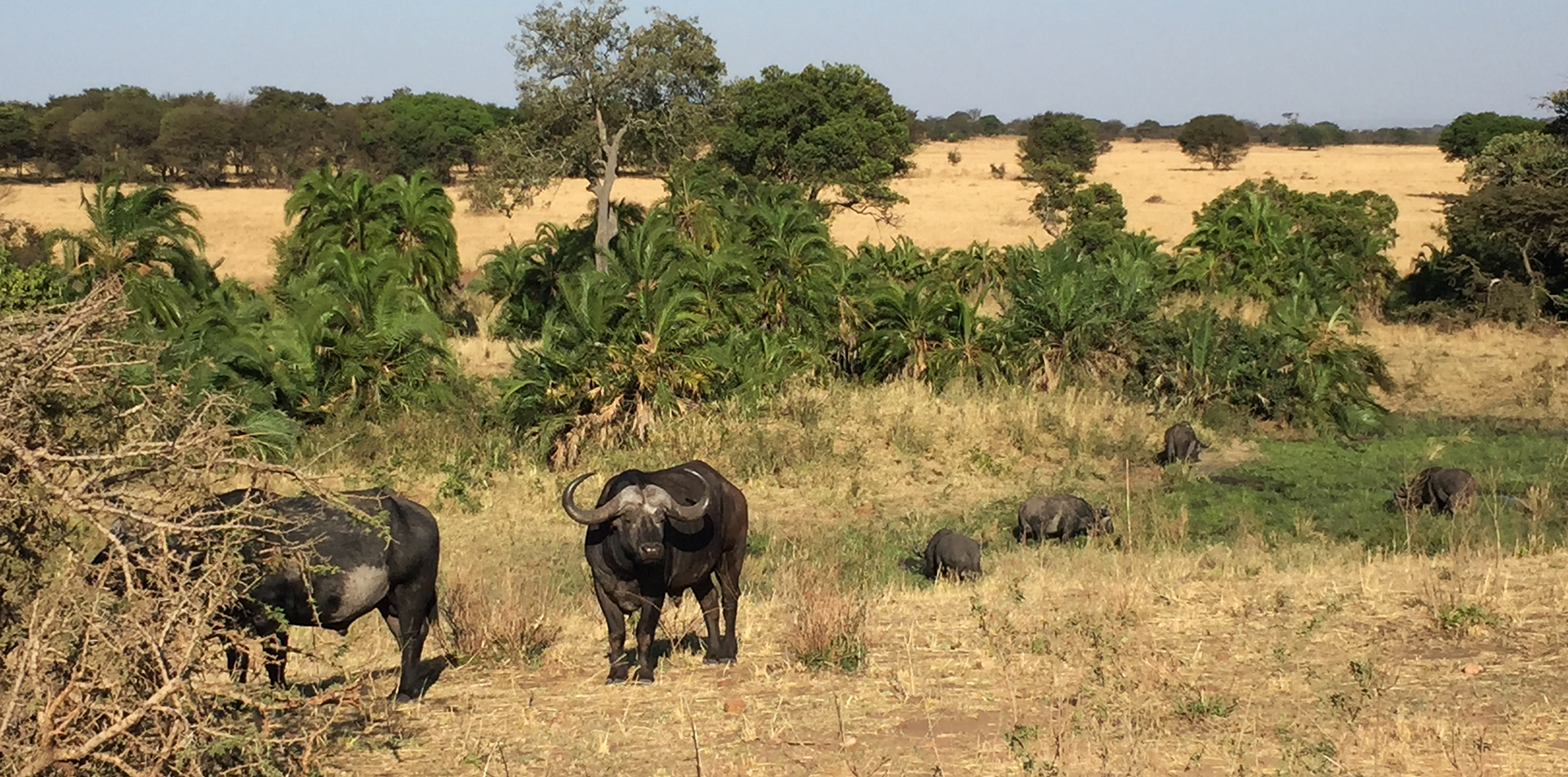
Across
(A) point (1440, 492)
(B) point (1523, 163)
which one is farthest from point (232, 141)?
(A) point (1440, 492)

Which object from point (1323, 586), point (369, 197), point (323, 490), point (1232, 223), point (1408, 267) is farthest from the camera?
point (1408, 267)

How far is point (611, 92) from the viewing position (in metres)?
27.3

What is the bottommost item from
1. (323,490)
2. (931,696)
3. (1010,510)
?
(1010,510)

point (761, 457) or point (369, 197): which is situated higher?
point (369, 197)

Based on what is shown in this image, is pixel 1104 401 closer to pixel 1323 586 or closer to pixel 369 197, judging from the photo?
pixel 1323 586

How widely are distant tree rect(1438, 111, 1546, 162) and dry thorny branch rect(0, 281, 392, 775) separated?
63.8m

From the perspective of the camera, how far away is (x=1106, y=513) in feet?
48.1

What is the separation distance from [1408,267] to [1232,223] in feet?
32.6

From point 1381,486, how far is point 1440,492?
73.3 inches

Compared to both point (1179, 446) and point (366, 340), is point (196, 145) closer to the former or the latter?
point (366, 340)

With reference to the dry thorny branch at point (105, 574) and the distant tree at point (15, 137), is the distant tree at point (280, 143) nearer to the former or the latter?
the distant tree at point (15, 137)

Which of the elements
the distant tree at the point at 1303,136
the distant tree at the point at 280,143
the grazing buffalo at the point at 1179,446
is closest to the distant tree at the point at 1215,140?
the distant tree at the point at 1303,136

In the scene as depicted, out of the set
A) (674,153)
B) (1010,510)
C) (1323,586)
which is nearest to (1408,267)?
(674,153)

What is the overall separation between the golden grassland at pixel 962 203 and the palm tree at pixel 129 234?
11.8 metres
